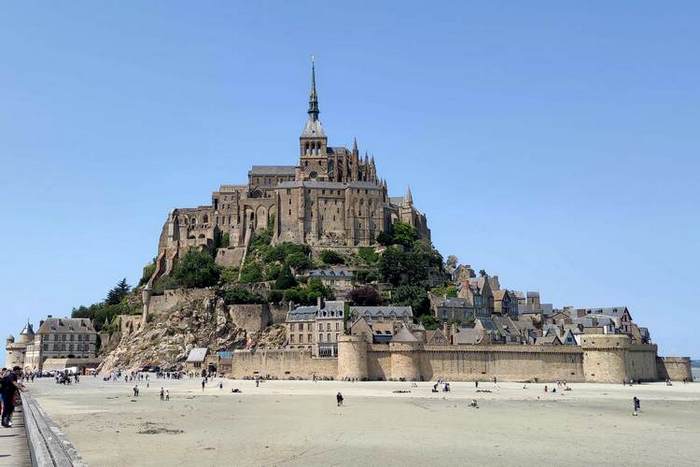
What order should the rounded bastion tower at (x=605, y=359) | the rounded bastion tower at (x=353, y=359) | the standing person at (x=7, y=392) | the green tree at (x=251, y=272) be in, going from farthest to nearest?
the green tree at (x=251, y=272), the rounded bastion tower at (x=353, y=359), the rounded bastion tower at (x=605, y=359), the standing person at (x=7, y=392)

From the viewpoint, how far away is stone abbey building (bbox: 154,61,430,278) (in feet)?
A: 315

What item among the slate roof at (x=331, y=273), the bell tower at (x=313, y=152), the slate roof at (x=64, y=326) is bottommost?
the slate roof at (x=64, y=326)

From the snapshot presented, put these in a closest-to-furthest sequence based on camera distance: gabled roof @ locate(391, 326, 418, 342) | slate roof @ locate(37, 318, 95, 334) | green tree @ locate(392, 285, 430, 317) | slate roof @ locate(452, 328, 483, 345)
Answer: gabled roof @ locate(391, 326, 418, 342) → slate roof @ locate(452, 328, 483, 345) → green tree @ locate(392, 285, 430, 317) → slate roof @ locate(37, 318, 95, 334)

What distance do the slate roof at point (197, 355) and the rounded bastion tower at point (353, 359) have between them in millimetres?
17809

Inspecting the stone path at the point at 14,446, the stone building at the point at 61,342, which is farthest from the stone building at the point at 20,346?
the stone path at the point at 14,446

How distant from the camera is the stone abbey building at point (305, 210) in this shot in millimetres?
96125

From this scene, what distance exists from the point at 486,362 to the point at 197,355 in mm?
29490

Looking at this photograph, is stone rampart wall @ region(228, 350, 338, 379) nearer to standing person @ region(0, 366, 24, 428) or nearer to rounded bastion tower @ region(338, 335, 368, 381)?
rounded bastion tower @ region(338, 335, 368, 381)

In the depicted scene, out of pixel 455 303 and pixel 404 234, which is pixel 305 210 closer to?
pixel 404 234

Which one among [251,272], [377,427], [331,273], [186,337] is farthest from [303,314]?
[377,427]

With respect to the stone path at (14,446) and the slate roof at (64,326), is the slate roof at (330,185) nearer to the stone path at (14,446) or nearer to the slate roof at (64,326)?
the slate roof at (64,326)

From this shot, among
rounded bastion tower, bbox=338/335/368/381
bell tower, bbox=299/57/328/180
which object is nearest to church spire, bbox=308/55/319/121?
bell tower, bbox=299/57/328/180

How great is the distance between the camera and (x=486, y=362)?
61.4 metres

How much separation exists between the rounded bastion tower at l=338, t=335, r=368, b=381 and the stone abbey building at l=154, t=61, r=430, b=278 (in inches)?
1316
